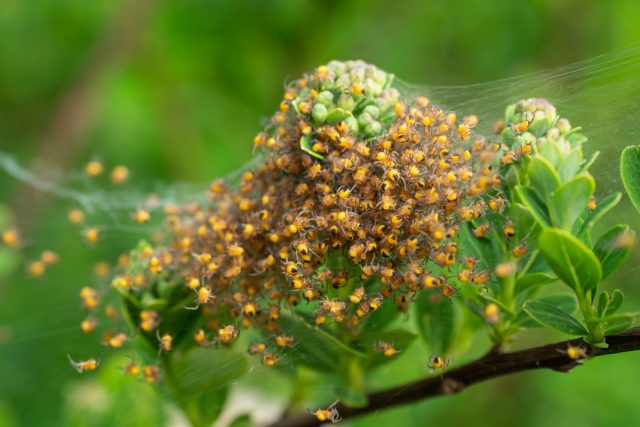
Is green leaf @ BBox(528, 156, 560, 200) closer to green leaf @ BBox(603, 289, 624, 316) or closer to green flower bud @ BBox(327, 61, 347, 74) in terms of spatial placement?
green leaf @ BBox(603, 289, 624, 316)

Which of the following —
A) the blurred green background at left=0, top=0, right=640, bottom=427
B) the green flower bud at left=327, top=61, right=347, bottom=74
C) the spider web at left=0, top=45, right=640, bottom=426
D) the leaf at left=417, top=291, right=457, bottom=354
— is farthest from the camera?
the blurred green background at left=0, top=0, right=640, bottom=427

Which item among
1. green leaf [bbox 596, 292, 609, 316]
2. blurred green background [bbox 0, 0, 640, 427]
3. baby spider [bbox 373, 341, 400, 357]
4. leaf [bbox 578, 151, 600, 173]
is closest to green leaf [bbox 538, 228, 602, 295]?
green leaf [bbox 596, 292, 609, 316]

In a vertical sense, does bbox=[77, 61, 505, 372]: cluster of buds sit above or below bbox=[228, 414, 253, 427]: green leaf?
above

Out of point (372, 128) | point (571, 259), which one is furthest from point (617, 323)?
point (372, 128)

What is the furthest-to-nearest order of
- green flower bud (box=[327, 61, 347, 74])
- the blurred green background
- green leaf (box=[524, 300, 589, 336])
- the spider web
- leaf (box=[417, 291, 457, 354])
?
the blurred green background → leaf (box=[417, 291, 457, 354]) → green flower bud (box=[327, 61, 347, 74]) → the spider web → green leaf (box=[524, 300, 589, 336])

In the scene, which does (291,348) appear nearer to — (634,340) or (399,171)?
(399,171)
